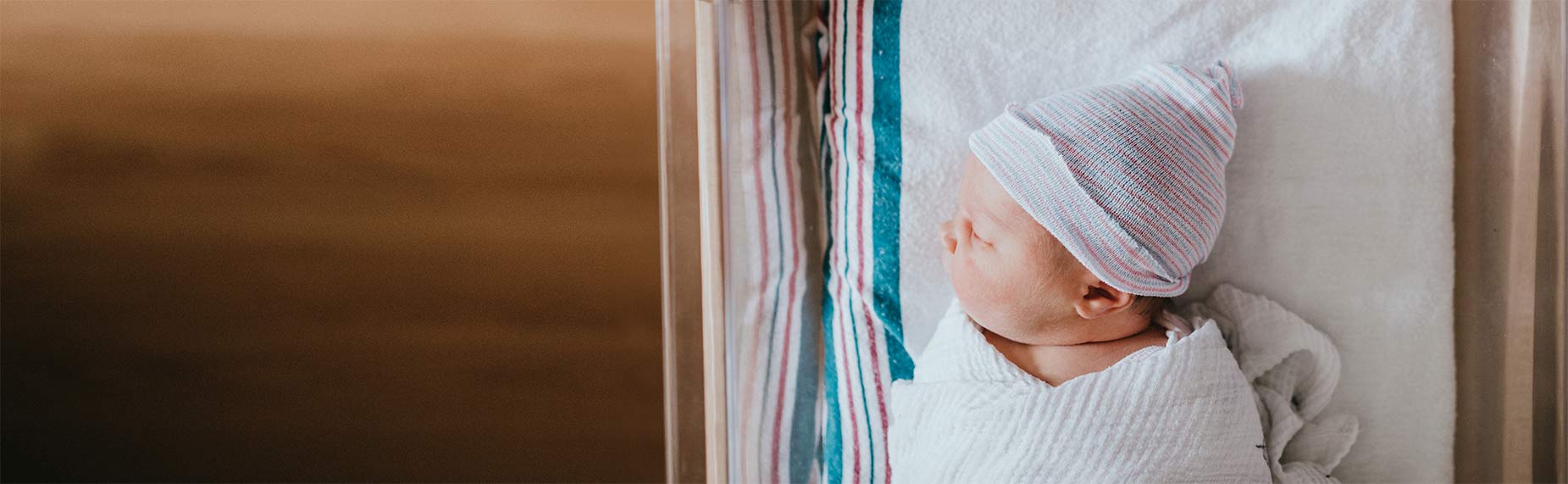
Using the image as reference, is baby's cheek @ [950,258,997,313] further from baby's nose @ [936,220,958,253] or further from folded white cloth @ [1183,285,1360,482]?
folded white cloth @ [1183,285,1360,482]

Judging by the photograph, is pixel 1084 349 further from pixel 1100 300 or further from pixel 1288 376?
pixel 1288 376

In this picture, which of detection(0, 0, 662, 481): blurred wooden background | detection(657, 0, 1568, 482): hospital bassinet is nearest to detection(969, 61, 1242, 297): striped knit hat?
detection(657, 0, 1568, 482): hospital bassinet

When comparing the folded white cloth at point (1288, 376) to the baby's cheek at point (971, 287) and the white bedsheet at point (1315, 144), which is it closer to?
the white bedsheet at point (1315, 144)

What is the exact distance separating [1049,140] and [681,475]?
1.24 feet

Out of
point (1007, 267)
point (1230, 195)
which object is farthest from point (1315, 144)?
point (1007, 267)

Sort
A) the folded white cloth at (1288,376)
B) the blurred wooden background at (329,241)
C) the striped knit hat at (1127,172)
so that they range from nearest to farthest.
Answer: the striped knit hat at (1127,172), the folded white cloth at (1288,376), the blurred wooden background at (329,241)

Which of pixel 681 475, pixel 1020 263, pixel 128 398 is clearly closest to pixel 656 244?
pixel 681 475

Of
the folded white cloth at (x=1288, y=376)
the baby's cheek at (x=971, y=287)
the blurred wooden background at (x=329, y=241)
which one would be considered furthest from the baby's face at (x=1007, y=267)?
the blurred wooden background at (x=329, y=241)

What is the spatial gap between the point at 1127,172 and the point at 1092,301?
0.10 meters

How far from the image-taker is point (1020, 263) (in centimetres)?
68

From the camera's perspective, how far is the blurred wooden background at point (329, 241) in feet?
2.93

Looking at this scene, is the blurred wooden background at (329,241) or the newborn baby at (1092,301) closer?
the newborn baby at (1092,301)

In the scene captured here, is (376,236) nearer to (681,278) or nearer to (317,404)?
(317,404)

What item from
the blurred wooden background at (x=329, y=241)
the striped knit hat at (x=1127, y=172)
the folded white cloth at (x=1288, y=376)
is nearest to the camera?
the striped knit hat at (x=1127, y=172)
